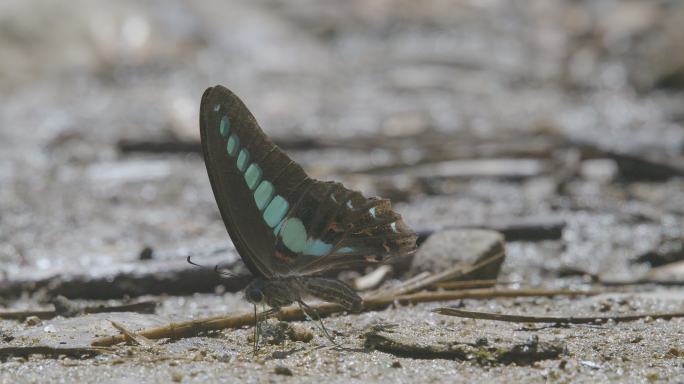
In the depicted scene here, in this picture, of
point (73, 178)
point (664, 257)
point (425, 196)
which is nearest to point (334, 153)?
point (425, 196)

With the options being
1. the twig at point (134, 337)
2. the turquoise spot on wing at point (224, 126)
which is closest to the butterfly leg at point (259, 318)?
the twig at point (134, 337)

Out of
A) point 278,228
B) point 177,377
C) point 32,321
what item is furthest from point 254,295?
point 32,321

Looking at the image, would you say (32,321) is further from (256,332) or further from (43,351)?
(256,332)

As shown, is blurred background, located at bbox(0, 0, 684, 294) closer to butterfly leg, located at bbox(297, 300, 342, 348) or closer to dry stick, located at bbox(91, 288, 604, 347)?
dry stick, located at bbox(91, 288, 604, 347)

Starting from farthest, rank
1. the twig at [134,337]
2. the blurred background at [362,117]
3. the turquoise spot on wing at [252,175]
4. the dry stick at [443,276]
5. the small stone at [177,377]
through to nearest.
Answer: the blurred background at [362,117] → the dry stick at [443,276] → the turquoise spot on wing at [252,175] → the twig at [134,337] → the small stone at [177,377]

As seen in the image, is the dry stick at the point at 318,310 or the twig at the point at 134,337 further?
the dry stick at the point at 318,310

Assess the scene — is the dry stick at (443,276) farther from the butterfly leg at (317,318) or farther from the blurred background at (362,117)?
the blurred background at (362,117)
